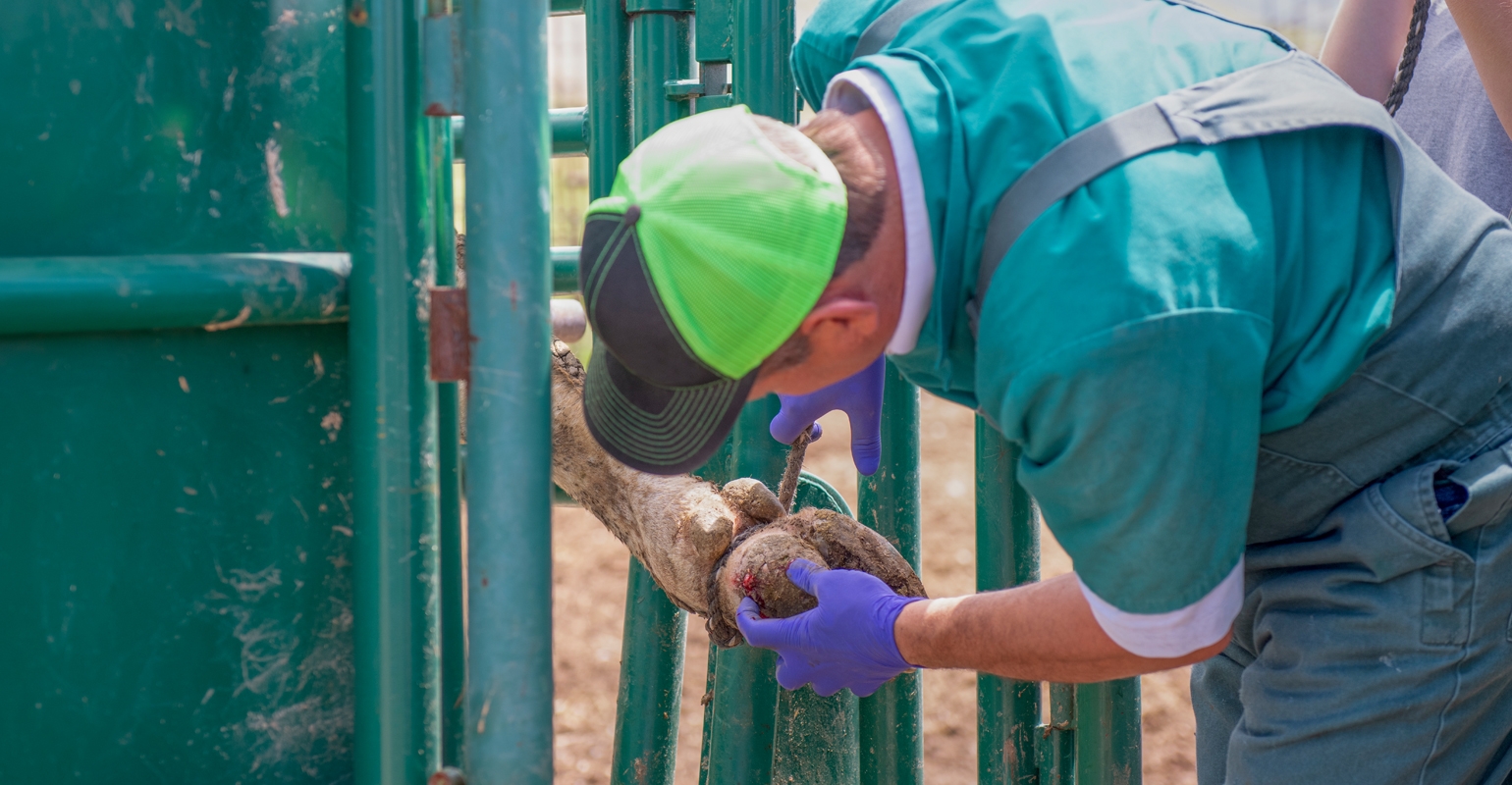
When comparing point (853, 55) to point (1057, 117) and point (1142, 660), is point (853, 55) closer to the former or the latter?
point (1057, 117)

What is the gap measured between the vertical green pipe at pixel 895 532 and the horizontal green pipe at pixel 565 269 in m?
0.49

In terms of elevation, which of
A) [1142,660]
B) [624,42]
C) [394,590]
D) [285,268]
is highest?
[624,42]

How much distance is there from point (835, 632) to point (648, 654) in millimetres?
505

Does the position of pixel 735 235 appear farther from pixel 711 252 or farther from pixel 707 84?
pixel 707 84

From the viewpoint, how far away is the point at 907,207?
94 centimetres

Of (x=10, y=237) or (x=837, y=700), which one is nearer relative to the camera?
(x=10, y=237)

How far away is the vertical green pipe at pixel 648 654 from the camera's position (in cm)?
162

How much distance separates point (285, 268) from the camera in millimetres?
885

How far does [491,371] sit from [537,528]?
125mm

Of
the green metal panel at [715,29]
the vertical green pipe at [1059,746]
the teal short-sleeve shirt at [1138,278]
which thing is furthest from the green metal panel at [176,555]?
the vertical green pipe at [1059,746]

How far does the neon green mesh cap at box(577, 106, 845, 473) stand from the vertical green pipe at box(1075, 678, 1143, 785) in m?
0.90

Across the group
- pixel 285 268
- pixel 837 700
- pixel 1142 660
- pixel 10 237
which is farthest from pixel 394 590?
pixel 837 700

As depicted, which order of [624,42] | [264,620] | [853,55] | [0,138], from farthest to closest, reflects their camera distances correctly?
[624,42]
[853,55]
[264,620]
[0,138]

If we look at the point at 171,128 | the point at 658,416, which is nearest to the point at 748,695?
the point at 658,416
